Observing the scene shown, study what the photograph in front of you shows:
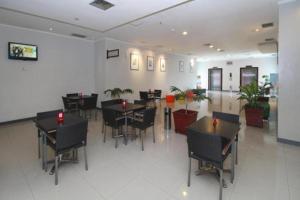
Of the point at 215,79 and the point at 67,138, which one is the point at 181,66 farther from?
the point at 67,138

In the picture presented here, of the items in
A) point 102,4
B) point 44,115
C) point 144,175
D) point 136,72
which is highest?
point 102,4

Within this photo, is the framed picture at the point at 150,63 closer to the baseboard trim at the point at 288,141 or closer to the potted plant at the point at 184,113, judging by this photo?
the potted plant at the point at 184,113

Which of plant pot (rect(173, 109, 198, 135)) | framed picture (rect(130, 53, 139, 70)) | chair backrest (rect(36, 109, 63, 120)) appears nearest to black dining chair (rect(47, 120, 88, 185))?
chair backrest (rect(36, 109, 63, 120))

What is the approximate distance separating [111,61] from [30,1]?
374cm

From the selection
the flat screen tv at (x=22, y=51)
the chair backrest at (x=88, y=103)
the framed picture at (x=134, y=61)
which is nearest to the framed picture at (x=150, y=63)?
the framed picture at (x=134, y=61)

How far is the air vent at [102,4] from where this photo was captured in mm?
3868

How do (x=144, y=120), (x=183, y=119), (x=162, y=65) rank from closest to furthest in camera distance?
(x=144, y=120) → (x=183, y=119) → (x=162, y=65)

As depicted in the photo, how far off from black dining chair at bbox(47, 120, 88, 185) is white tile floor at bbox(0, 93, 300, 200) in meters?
0.39

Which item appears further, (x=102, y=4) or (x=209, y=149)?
(x=102, y=4)

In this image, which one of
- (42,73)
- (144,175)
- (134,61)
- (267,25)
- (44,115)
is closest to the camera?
(144,175)

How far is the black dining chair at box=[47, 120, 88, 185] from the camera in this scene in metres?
2.33

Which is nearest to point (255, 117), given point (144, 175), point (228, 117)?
point (228, 117)

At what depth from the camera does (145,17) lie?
15.6 ft

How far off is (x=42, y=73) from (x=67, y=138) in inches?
187
